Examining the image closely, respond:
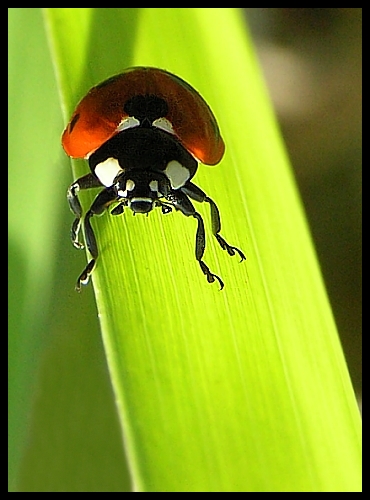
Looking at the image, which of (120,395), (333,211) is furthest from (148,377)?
(333,211)

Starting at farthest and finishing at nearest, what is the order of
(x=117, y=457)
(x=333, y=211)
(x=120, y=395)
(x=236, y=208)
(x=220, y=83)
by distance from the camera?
(x=333, y=211)
(x=117, y=457)
(x=220, y=83)
(x=236, y=208)
(x=120, y=395)

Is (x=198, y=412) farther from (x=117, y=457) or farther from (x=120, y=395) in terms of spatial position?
(x=117, y=457)

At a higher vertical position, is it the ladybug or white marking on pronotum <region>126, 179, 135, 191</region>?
the ladybug

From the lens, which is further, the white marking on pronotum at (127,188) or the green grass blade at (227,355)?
the white marking on pronotum at (127,188)

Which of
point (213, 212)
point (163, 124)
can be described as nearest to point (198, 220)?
point (213, 212)

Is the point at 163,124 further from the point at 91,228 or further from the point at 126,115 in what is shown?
the point at 91,228

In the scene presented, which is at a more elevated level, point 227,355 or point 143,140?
point 143,140
